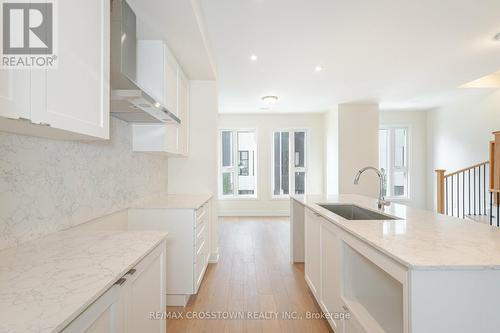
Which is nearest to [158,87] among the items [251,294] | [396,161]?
[251,294]

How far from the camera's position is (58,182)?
1523 mm

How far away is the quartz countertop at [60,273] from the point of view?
2.26 ft

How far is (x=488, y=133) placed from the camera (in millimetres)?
5234

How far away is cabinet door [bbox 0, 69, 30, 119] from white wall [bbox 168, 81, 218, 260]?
109 inches

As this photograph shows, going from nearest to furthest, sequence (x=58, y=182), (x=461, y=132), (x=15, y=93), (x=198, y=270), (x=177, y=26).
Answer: (x=15, y=93) < (x=58, y=182) < (x=177, y=26) < (x=198, y=270) < (x=461, y=132)

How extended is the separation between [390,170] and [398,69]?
3814 millimetres

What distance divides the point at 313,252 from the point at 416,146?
6103 millimetres

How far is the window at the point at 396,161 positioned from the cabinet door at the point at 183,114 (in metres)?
5.61

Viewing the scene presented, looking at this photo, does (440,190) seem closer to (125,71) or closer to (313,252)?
(313,252)

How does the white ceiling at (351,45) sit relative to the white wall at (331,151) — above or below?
above

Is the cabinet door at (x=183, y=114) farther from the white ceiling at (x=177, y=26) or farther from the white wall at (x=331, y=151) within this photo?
the white wall at (x=331, y=151)

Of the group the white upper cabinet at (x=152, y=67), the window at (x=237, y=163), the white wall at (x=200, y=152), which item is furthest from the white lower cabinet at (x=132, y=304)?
the window at (x=237, y=163)

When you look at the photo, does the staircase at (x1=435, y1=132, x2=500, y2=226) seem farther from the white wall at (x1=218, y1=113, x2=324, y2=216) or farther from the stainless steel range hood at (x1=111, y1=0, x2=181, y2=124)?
the stainless steel range hood at (x1=111, y1=0, x2=181, y2=124)

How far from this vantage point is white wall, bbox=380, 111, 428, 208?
22.8 feet
